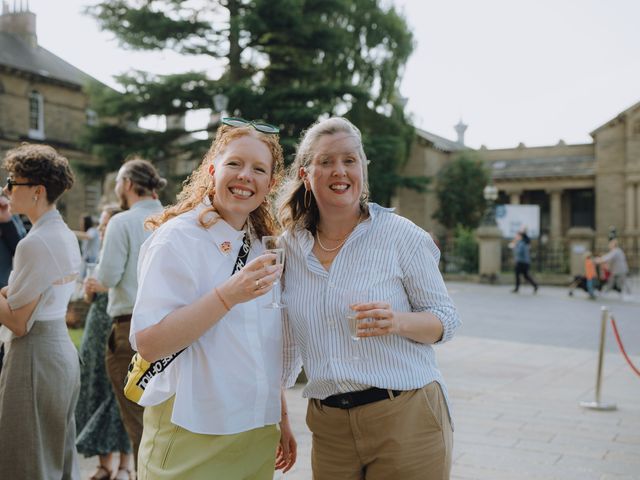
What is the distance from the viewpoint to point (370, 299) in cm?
250

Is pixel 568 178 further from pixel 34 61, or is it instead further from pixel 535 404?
pixel 535 404

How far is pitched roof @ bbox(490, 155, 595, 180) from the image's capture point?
5547 cm

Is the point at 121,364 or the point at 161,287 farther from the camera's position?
the point at 121,364

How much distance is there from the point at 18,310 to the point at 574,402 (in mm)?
6322

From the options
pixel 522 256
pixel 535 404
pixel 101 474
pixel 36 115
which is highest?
pixel 36 115

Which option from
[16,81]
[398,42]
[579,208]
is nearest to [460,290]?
[398,42]

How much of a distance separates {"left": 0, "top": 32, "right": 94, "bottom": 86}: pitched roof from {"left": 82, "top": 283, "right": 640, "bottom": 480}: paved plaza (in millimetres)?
32567

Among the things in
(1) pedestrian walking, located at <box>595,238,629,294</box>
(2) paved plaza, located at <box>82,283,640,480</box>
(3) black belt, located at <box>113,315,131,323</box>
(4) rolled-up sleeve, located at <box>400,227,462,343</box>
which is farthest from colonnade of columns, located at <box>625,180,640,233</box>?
(4) rolled-up sleeve, located at <box>400,227,462,343</box>

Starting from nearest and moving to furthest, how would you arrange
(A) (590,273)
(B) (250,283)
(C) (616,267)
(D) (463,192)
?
(B) (250,283)
(A) (590,273)
(C) (616,267)
(D) (463,192)

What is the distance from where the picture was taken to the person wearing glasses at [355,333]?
255cm

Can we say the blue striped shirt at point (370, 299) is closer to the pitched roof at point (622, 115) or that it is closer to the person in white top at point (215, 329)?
the person in white top at point (215, 329)

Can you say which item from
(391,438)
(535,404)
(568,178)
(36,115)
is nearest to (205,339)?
(391,438)

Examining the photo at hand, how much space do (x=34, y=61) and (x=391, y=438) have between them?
4398 cm

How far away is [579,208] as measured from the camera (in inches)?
2322
